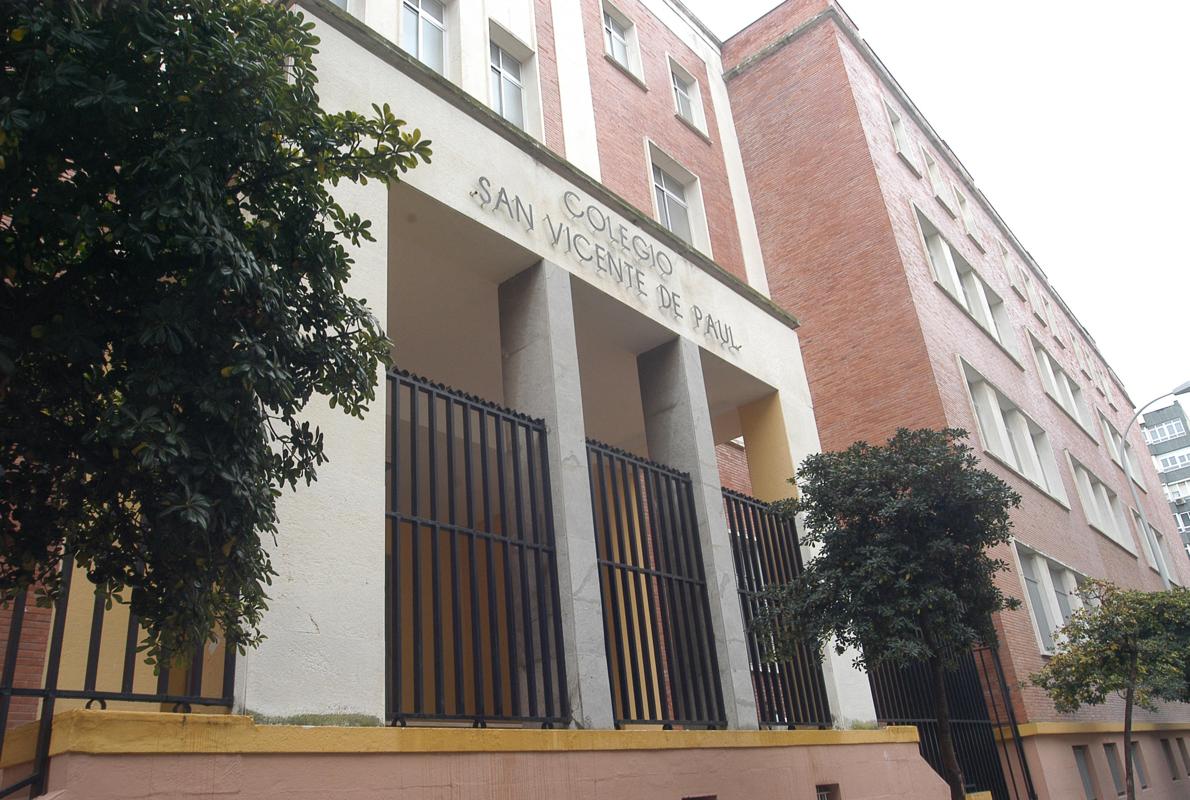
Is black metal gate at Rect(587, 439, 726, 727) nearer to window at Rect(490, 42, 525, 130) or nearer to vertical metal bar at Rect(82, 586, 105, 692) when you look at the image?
vertical metal bar at Rect(82, 586, 105, 692)

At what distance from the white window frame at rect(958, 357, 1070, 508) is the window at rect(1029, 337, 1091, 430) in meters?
3.21

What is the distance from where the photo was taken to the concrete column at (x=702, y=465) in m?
10.6

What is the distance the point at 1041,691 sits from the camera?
17188mm

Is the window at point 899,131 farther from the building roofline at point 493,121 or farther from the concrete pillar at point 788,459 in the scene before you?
the concrete pillar at point 788,459

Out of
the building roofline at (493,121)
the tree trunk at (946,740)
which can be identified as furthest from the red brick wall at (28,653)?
the tree trunk at (946,740)

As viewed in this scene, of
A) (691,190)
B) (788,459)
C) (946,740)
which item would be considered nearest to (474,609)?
(946,740)

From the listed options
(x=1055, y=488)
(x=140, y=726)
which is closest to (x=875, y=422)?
(x=1055, y=488)

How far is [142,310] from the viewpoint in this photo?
4.14 meters

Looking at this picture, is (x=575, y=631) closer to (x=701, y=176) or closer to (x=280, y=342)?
(x=280, y=342)

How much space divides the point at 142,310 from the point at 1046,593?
775 inches

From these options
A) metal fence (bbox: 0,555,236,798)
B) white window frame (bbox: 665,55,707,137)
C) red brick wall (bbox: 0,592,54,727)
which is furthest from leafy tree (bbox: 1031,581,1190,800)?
red brick wall (bbox: 0,592,54,727)

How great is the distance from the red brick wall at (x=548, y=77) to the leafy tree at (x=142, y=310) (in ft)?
29.1

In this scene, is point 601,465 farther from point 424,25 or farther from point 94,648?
point 424,25

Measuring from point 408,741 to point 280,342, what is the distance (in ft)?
10.7
